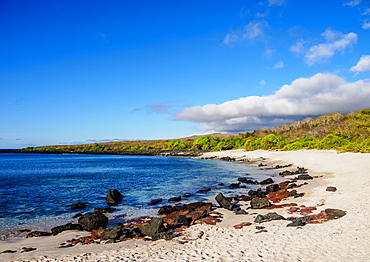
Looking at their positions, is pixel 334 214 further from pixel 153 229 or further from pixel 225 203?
pixel 153 229

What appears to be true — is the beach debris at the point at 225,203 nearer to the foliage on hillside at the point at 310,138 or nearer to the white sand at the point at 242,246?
the white sand at the point at 242,246

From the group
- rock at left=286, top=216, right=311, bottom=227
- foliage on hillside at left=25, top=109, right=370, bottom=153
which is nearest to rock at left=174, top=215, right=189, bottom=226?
rock at left=286, top=216, right=311, bottom=227

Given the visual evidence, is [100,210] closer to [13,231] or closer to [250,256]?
[13,231]

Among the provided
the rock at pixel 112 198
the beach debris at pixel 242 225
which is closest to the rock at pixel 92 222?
the rock at pixel 112 198

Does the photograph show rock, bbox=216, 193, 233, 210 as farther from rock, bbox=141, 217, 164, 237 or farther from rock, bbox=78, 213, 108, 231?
rock, bbox=78, 213, 108, 231

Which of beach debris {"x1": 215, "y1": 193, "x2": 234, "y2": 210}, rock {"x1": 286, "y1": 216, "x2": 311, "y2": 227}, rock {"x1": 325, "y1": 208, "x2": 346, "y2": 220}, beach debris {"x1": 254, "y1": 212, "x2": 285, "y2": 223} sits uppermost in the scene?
rock {"x1": 325, "y1": 208, "x2": 346, "y2": 220}

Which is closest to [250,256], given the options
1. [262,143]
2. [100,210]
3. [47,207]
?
[100,210]

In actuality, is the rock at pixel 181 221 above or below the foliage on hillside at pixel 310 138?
below

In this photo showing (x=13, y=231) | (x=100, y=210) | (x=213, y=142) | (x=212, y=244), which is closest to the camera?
(x=212, y=244)

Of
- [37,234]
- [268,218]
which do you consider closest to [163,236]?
[268,218]

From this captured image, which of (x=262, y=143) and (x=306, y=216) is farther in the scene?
(x=262, y=143)

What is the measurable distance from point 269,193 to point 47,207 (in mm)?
20271

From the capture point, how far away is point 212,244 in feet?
36.7

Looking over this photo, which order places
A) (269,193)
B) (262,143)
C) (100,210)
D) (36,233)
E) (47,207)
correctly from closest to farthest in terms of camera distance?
(36,233), (100,210), (47,207), (269,193), (262,143)
